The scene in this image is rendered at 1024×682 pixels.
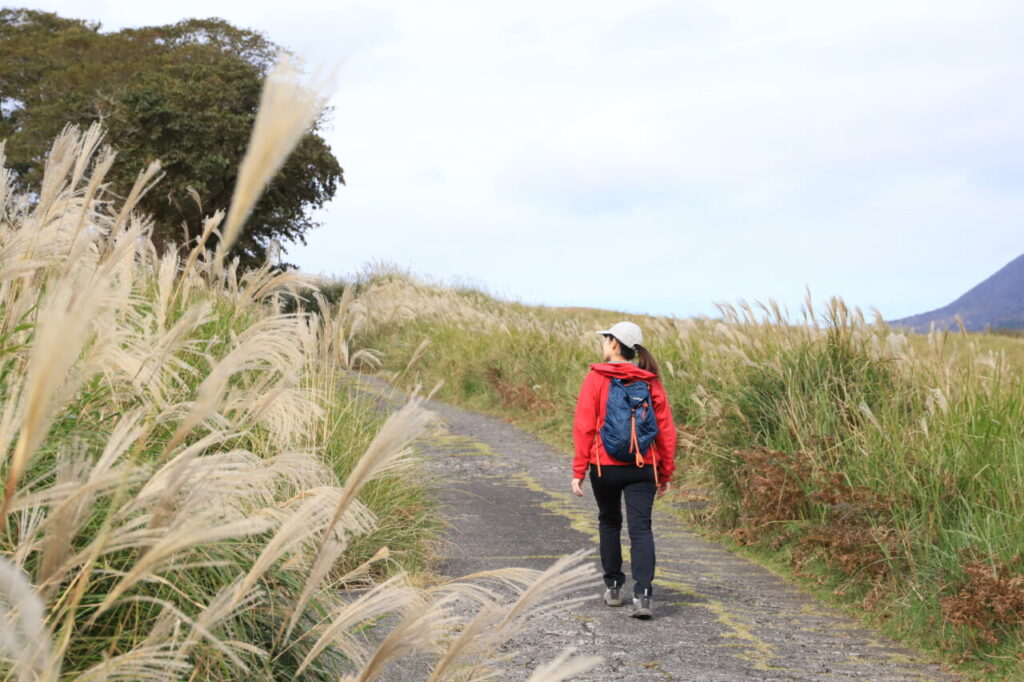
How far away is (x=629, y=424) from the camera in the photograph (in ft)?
18.0

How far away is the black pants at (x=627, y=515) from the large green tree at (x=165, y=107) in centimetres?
1792

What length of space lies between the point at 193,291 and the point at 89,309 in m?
5.60

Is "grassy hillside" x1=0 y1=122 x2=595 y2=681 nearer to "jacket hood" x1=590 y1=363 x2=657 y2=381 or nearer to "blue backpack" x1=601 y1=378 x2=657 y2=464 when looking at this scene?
"blue backpack" x1=601 y1=378 x2=657 y2=464

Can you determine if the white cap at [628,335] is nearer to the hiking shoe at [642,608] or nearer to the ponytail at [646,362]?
the ponytail at [646,362]

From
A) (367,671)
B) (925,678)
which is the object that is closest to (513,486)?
(925,678)

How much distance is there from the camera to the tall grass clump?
140 centimetres

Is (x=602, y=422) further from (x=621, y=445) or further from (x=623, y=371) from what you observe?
(x=623, y=371)

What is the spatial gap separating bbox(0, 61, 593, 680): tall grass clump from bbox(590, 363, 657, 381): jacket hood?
1.47 m

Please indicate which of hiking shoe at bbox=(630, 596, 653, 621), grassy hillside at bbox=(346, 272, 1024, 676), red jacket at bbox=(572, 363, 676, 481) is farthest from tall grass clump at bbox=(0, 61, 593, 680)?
grassy hillside at bbox=(346, 272, 1024, 676)

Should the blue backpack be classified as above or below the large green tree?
below

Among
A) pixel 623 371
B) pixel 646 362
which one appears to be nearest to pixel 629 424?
pixel 623 371

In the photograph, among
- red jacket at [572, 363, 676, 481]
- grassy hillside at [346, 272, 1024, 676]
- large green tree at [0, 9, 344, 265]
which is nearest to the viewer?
grassy hillside at [346, 272, 1024, 676]

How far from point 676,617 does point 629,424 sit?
116 cm

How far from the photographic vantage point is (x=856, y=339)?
288 inches
